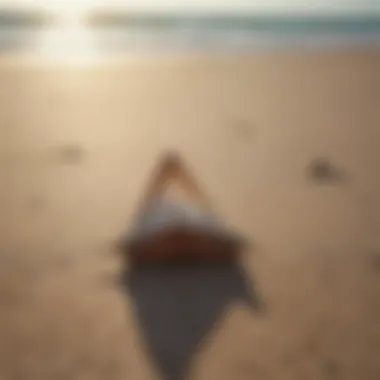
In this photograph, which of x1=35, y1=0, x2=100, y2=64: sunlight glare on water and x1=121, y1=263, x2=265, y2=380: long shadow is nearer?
x1=121, y1=263, x2=265, y2=380: long shadow

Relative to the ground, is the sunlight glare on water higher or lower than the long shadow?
higher

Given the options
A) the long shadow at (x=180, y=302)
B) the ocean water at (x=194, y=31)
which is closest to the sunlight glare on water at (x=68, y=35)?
the ocean water at (x=194, y=31)

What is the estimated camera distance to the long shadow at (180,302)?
1.11 meters

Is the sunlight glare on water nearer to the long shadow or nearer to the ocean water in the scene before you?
the ocean water

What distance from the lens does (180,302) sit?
1.19 m

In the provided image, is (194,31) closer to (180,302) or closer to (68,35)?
(68,35)

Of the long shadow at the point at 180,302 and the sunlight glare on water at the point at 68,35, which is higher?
the sunlight glare on water at the point at 68,35

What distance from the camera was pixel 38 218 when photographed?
1307mm

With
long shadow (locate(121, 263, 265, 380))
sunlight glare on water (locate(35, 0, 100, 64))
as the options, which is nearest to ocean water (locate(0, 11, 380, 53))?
sunlight glare on water (locate(35, 0, 100, 64))

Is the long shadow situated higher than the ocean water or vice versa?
the ocean water

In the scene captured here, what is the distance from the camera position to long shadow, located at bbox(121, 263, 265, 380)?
1.11m

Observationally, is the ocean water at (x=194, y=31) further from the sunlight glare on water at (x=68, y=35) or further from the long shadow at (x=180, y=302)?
the long shadow at (x=180, y=302)

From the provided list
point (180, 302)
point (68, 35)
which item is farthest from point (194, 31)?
point (180, 302)

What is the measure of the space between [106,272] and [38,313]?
0.40 feet
